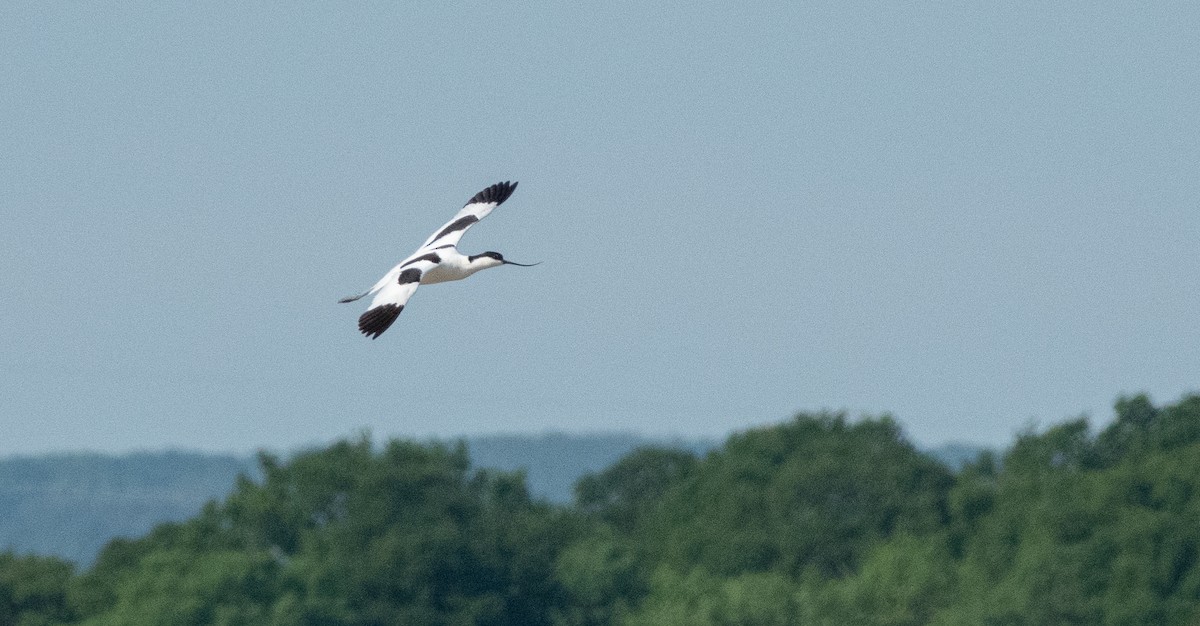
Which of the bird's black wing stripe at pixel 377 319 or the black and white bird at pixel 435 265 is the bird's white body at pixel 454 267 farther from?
the bird's black wing stripe at pixel 377 319

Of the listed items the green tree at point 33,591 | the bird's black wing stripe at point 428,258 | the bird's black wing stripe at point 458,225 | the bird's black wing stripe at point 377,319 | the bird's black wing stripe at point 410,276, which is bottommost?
the bird's black wing stripe at point 377,319

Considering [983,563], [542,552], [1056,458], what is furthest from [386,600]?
[1056,458]

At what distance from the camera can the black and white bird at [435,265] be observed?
2841 cm

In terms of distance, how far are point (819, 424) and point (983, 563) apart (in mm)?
24745

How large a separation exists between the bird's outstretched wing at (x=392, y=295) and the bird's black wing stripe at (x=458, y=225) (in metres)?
3.65

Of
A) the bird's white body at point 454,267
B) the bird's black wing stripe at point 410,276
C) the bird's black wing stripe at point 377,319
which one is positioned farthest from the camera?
the bird's white body at point 454,267

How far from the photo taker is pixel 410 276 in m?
30.3

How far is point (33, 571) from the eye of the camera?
119250mm

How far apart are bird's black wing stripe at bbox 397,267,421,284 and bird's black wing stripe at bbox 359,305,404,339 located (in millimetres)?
1383

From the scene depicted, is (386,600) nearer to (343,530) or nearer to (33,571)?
(343,530)

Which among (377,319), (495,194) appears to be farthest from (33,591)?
(377,319)

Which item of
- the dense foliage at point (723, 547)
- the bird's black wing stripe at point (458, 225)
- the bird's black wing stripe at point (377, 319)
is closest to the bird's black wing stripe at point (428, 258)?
the bird's black wing stripe at point (458, 225)

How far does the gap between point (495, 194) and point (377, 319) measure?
31.8 ft

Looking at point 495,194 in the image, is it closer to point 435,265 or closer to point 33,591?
point 435,265
